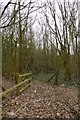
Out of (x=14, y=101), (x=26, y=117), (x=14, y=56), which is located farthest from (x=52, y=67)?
(x=26, y=117)

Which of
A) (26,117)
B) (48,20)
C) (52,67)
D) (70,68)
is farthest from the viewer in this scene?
(52,67)

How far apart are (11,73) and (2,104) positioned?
6768mm

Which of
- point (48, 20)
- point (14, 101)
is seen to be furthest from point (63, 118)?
point (48, 20)

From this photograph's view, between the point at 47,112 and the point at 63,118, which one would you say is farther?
the point at 47,112

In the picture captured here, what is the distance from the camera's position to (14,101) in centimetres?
764

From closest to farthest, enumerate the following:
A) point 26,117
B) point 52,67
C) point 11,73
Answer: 1. point 26,117
2. point 11,73
3. point 52,67

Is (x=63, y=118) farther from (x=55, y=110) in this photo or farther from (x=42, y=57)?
(x=42, y=57)

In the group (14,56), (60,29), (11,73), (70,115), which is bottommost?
(70,115)

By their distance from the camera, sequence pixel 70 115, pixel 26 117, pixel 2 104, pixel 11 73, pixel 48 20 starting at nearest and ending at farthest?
pixel 26 117 → pixel 70 115 → pixel 2 104 → pixel 11 73 → pixel 48 20

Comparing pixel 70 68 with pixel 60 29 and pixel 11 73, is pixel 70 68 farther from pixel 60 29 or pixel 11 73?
pixel 11 73

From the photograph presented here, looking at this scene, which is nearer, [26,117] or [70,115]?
[26,117]

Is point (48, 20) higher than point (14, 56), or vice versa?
point (48, 20)

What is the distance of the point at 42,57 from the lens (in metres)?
26.4

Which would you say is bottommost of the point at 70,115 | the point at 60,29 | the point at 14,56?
the point at 70,115
